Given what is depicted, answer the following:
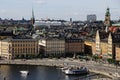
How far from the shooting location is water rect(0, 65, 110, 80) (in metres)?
54.8

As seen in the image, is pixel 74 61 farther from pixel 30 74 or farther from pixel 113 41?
pixel 30 74

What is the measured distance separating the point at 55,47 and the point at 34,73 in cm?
2076

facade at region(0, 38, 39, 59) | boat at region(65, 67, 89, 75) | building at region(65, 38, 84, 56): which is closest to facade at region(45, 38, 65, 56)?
building at region(65, 38, 84, 56)

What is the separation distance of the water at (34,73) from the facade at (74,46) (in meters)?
16.1

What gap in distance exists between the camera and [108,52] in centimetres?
A: 7188

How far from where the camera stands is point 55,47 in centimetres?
7969

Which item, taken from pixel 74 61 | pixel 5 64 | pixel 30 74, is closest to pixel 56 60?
pixel 74 61

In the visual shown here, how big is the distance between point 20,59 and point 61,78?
854 inches

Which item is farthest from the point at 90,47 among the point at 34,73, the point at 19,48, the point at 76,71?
the point at 34,73

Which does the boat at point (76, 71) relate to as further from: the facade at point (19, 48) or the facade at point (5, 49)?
the facade at point (5, 49)

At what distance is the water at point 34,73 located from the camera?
54.8 m

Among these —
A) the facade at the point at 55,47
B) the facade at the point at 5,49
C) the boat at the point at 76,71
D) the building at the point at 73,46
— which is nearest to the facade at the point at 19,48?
the facade at the point at 5,49

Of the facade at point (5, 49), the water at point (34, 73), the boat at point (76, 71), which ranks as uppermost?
the facade at point (5, 49)

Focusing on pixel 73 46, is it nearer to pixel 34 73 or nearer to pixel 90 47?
pixel 90 47
